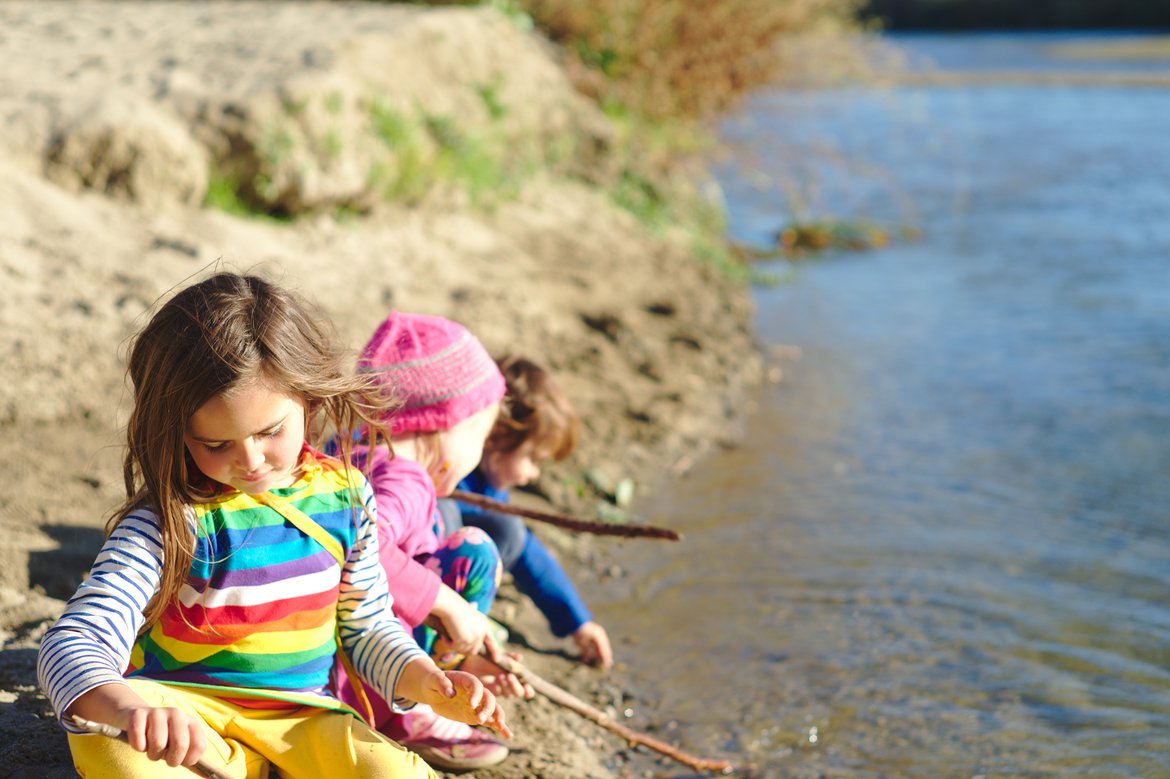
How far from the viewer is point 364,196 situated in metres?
5.23

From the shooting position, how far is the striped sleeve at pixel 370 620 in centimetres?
210

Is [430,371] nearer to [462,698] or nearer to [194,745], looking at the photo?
[462,698]

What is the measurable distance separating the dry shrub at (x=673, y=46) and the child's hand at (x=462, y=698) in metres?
7.02

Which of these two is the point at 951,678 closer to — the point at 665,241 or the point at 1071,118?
the point at 665,241

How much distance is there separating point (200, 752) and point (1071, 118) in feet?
51.2

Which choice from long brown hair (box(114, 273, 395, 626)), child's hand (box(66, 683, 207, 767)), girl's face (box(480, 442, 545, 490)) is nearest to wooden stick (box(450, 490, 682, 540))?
girl's face (box(480, 442, 545, 490))

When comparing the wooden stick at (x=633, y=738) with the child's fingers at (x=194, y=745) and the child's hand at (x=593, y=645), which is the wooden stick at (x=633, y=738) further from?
the child's fingers at (x=194, y=745)

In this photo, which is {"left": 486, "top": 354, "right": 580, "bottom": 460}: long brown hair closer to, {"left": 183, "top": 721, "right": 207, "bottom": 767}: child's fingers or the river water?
the river water

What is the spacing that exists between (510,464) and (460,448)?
422mm

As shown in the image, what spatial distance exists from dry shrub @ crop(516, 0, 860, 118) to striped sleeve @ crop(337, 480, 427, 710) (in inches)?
269

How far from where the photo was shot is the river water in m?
3.07

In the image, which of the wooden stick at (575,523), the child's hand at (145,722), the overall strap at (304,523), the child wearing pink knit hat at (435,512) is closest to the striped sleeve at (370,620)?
the overall strap at (304,523)

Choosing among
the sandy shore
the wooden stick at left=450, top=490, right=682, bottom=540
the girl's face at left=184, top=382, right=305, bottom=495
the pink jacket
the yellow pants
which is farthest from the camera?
the sandy shore

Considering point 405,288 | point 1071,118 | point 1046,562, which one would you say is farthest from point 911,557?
point 1071,118
